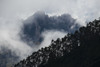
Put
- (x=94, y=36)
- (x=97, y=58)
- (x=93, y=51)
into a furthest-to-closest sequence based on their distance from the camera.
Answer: (x=94, y=36), (x=93, y=51), (x=97, y=58)

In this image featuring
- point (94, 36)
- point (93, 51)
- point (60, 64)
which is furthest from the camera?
point (94, 36)

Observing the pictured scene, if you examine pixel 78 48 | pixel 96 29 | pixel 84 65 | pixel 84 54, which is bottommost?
pixel 84 65

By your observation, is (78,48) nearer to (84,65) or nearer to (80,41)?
(80,41)

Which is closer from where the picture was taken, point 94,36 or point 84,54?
point 84,54

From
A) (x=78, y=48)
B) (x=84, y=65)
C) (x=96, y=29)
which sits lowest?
(x=84, y=65)

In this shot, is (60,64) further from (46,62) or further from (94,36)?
(94,36)

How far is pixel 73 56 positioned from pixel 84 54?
11.6 metres

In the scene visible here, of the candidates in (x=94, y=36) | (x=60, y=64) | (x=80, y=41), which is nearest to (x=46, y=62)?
(x=60, y=64)

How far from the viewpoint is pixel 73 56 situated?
17862 cm

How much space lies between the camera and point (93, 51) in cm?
16525

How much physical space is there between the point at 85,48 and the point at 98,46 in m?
12.7

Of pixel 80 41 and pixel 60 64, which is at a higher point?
pixel 80 41

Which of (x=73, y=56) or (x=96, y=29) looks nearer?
(x=73, y=56)

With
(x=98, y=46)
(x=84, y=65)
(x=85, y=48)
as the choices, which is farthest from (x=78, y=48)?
(x=84, y=65)
